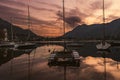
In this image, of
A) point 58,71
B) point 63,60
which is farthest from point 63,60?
point 58,71

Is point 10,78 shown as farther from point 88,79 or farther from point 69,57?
point 69,57

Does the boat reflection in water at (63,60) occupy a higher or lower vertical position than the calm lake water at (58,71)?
higher

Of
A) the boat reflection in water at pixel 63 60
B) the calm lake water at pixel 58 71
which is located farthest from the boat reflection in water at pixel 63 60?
the calm lake water at pixel 58 71

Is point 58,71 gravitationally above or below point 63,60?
below

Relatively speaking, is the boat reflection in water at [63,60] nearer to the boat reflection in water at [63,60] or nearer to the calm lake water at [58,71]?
the boat reflection in water at [63,60]

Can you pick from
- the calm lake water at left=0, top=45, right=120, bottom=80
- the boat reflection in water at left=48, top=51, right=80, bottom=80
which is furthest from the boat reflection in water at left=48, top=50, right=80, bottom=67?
the calm lake water at left=0, top=45, right=120, bottom=80

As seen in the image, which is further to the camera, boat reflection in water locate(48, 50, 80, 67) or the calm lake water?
boat reflection in water locate(48, 50, 80, 67)

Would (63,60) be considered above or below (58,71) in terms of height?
above

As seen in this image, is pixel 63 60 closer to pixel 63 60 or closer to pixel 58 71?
pixel 63 60

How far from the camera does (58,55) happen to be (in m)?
39.8

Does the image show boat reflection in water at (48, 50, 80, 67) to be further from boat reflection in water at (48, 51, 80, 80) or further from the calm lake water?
the calm lake water

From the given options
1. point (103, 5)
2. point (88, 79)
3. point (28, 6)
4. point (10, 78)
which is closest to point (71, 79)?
point (88, 79)

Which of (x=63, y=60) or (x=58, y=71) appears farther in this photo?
(x=63, y=60)

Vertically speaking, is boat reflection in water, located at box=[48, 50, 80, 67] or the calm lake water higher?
boat reflection in water, located at box=[48, 50, 80, 67]
